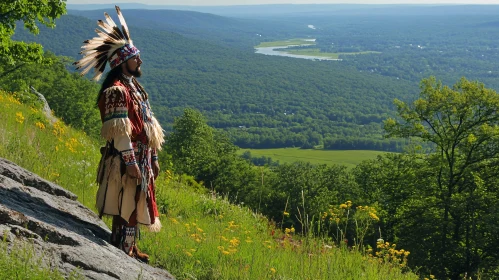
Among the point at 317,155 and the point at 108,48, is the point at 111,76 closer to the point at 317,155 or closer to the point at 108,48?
the point at 108,48

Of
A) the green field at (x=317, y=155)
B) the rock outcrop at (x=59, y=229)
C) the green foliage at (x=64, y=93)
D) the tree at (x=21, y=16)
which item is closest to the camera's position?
the rock outcrop at (x=59, y=229)

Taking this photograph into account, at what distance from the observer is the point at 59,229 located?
414 centimetres

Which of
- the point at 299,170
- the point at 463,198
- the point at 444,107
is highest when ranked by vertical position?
the point at 444,107

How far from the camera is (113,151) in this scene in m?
4.72

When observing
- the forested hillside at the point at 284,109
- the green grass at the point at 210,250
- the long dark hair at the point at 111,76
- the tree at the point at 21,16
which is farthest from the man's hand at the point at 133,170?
the forested hillside at the point at 284,109

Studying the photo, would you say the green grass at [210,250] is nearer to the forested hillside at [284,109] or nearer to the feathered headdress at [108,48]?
the feathered headdress at [108,48]

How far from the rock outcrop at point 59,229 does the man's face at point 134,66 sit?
1370 mm

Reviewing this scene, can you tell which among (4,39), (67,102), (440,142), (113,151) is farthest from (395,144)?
(113,151)

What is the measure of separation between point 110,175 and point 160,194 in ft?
10.3

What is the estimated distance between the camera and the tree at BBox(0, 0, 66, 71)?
14.0 metres

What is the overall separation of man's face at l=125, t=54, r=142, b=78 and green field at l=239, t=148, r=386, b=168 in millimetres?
90900

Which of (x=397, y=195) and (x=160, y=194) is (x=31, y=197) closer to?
(x=160, y=194)

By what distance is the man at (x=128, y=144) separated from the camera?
15.0ft

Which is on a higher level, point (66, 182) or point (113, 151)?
point (113, 151)
